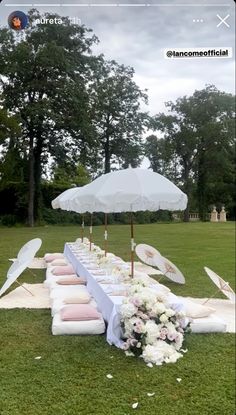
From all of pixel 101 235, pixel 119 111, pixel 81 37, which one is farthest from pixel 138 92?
pixel 101 235

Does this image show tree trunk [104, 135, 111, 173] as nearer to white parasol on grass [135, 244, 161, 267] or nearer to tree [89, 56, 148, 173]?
tree [89, 56, 148, 173]

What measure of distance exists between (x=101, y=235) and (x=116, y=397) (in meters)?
0.93

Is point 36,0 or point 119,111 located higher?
point 36,0

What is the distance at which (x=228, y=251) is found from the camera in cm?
373

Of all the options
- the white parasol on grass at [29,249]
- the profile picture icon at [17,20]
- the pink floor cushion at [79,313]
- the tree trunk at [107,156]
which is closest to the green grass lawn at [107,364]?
the white parasol on grass at [29,249]

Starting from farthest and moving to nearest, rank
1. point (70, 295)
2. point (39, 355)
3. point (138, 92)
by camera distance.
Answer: point (70, 295) → point (39, 355) → point (138, 92)

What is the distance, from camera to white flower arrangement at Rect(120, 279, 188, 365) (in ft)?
9.15

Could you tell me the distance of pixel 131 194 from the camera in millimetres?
3109

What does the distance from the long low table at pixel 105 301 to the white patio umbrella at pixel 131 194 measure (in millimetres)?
336

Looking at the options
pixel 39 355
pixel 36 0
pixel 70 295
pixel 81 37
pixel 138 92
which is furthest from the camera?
pixel 70 295

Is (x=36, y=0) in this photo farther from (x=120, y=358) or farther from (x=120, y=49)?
(x=120, y=358)

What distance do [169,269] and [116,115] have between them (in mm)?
1518

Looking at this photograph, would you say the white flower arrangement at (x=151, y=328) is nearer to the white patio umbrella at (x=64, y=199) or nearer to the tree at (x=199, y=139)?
the tree at (x=199, y=139)

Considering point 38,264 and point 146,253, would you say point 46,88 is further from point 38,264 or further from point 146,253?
point 146,253
